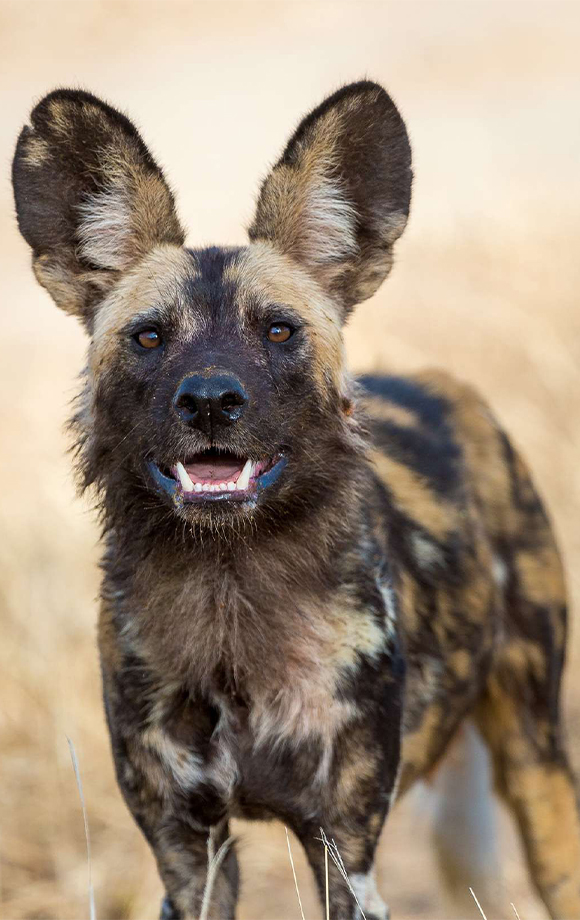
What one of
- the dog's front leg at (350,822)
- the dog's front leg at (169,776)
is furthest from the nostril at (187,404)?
the dog's front leg at (350,822)

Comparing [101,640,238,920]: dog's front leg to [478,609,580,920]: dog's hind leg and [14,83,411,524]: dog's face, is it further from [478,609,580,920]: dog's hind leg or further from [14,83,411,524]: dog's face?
[478,609,580,920]: dog's hind leg

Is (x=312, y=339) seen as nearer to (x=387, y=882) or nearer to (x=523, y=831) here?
(x=523, y=831)

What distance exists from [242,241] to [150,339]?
15.0 ft

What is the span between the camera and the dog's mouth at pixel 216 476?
2.34 metres

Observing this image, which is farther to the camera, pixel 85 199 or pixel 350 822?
pixel 85 199

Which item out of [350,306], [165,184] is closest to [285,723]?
[350,306]

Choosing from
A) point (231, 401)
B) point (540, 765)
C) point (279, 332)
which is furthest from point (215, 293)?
point (540, 765)

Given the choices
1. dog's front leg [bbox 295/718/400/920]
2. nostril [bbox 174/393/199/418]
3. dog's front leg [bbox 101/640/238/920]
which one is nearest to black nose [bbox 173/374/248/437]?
nostril [bbox 174/393/199/418]

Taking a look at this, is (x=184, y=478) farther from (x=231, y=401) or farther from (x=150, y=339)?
(x=150, y=339)

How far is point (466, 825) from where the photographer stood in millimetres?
3635

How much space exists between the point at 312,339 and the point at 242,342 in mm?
174

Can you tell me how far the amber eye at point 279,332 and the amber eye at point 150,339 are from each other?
21 cm

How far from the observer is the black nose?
88.0 inches

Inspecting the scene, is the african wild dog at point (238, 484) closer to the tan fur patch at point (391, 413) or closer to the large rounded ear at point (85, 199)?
the large rounded ear at point (85, 199)
